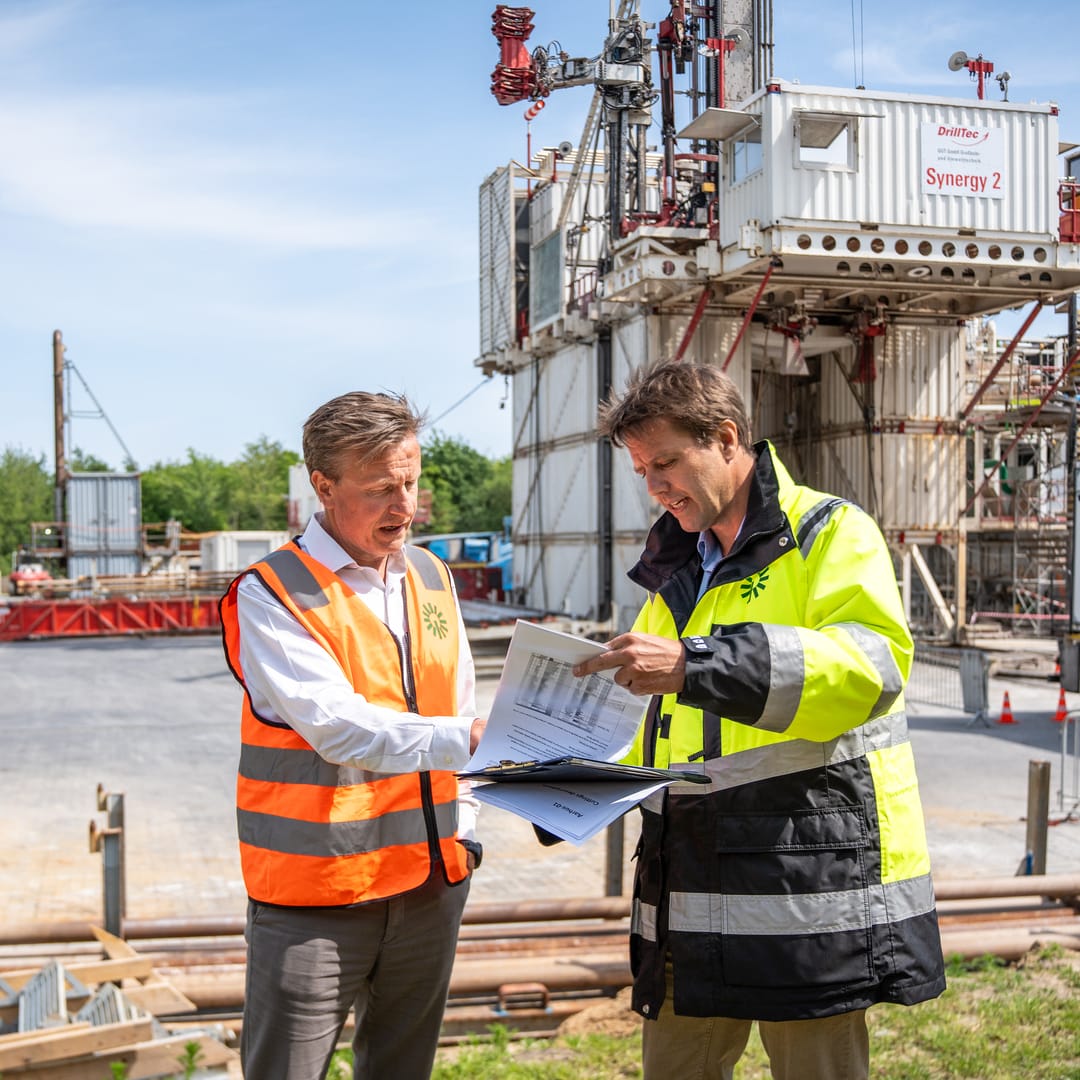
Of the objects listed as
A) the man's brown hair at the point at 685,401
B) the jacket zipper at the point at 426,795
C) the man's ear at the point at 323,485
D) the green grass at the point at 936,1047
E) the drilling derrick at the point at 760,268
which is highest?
the drilling derrick at the point at 760,268

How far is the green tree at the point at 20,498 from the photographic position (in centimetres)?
6812

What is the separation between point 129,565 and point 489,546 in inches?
538

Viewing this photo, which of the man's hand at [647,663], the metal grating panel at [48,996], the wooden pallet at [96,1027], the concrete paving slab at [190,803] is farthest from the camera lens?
the concrete paving slab at [190,803]

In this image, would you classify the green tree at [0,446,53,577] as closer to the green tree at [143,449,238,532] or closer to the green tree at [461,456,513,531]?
the green tree at [143,449,238,532]

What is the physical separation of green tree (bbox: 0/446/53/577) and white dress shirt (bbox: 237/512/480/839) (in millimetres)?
68907

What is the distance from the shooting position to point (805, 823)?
9.40 ft

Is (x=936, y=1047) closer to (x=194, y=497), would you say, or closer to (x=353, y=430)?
(x=353, y=430)

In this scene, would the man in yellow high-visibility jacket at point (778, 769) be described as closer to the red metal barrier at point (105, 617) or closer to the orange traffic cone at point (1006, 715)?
the orange traffic cone at point (1006, 715)

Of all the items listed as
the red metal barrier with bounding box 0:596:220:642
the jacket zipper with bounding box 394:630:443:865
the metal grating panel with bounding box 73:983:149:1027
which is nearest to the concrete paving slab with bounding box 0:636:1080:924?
the metal grating panel with bounding box 73:983:149:1027

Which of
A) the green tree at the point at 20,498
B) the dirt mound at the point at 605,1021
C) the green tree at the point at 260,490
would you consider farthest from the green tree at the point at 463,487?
the dirt mound at the point at 605,1021

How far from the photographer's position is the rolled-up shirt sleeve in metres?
3.10

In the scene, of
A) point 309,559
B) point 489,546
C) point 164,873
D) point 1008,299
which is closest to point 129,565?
point 489,546

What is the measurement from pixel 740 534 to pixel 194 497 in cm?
8249

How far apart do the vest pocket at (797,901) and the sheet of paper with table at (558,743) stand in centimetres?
26
